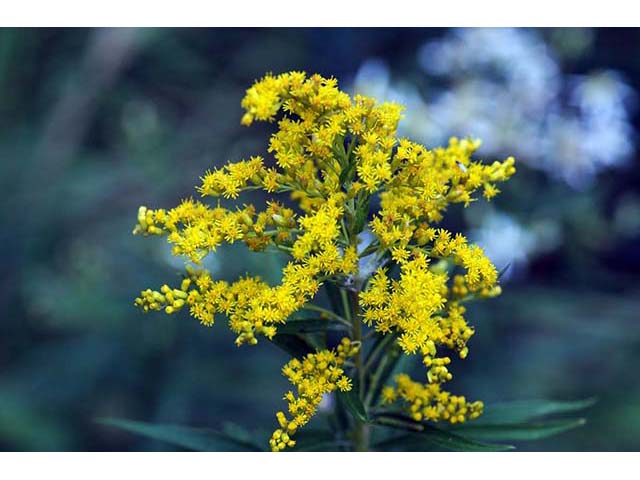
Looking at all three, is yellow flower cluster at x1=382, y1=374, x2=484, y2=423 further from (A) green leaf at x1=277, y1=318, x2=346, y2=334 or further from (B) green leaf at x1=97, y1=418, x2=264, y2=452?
(B) green leaf at x1=97, y1=418, x2=264, y2=452

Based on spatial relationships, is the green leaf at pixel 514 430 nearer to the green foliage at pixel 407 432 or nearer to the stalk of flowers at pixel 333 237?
the green foliage at pixel 407 432

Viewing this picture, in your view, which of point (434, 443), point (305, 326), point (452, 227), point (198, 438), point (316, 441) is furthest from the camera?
point (452, 227)

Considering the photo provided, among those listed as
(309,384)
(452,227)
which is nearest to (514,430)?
(309,384)

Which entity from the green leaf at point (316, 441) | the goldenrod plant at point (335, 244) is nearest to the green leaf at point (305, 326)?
the goldenrod plant at point (335, 244)

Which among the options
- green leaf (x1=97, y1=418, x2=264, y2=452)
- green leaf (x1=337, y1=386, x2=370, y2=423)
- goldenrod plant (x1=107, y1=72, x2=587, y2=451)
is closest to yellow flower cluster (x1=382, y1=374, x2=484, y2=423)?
goldenrod plant (x1=107, y1=72, x2=587, y2=451)

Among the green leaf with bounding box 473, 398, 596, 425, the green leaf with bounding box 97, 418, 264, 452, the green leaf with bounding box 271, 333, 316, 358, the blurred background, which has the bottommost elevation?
the green leaf with bounding box 97, 418, 264, 452

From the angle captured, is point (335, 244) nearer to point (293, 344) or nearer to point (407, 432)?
point (293, 344)

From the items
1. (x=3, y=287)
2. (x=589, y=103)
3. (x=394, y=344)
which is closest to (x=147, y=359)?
(x=3, y=287)
